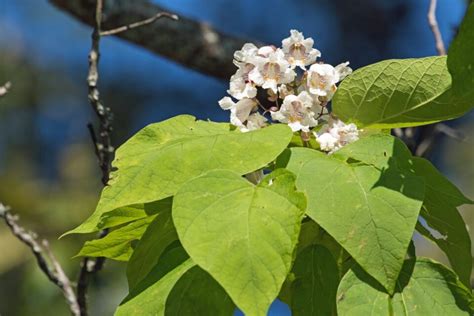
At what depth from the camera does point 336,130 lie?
904 millimetres

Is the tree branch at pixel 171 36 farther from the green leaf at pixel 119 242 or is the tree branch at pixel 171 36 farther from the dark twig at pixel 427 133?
the green leaf at pixel 119 242

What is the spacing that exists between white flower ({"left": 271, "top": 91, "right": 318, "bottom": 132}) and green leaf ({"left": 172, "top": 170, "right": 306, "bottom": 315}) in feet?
0.43

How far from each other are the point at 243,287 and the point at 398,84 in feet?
1.05

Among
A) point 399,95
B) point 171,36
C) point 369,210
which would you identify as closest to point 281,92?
point 399,95

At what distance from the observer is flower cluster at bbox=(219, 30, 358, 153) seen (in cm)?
90

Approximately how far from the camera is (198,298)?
0.78m

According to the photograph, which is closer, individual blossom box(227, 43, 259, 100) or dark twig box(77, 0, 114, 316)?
individual blossom box(227, 43, 259, 100)

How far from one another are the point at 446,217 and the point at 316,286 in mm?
179

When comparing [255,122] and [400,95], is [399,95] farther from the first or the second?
[255,122]

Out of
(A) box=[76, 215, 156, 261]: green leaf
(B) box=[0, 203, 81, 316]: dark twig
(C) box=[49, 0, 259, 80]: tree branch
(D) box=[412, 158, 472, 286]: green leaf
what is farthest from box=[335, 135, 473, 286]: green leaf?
(C) box=[49, 0, 259, 80]: tree branch

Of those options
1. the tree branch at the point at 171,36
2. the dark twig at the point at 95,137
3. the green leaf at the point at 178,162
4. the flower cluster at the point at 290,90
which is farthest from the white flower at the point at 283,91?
the tree branch at the point at 171,36

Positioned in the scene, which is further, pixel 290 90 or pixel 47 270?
pixel 47 270

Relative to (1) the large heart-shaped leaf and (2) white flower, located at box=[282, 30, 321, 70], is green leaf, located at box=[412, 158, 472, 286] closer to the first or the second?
(1) the large heart-shaped leaf

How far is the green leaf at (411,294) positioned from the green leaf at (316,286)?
4 cm
